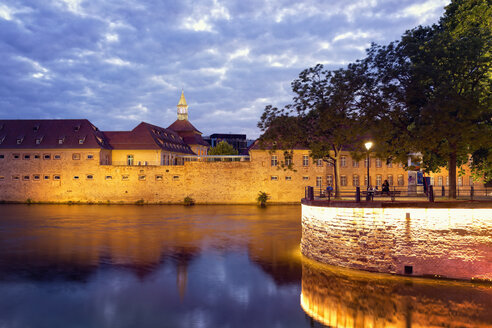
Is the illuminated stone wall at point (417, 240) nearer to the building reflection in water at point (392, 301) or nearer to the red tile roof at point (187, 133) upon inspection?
the building reflection in water at point (392, 301)

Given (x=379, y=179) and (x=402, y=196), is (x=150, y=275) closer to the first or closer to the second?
(x=402, y=196)

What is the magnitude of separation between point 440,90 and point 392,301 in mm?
9967

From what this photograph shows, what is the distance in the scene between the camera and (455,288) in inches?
647

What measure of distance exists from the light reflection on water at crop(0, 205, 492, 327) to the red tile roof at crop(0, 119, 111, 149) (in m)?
30.3

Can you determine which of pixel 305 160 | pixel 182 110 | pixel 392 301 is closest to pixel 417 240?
pixel 392 301

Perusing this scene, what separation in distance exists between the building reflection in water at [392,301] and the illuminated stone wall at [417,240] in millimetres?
580

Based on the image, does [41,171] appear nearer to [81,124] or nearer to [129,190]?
[81,124]

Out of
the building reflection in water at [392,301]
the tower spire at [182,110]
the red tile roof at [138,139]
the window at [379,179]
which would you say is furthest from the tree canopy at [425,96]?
the tower spire at [182,110]

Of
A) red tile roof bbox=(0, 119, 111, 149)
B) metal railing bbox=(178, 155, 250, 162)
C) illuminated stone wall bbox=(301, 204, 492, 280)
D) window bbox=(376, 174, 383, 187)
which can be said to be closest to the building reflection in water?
illuminated stone wall bbox=(301, 204, 492, 280)

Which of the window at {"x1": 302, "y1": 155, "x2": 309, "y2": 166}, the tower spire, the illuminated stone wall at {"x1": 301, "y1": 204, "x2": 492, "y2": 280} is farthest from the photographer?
the tower spire

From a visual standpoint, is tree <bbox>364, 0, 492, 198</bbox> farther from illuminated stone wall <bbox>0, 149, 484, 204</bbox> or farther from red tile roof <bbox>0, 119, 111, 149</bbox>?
red tile roof <bbox>0, 119, 111, 149</bbox>

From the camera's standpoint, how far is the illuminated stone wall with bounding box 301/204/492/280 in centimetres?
1728

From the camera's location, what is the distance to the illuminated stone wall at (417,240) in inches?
680

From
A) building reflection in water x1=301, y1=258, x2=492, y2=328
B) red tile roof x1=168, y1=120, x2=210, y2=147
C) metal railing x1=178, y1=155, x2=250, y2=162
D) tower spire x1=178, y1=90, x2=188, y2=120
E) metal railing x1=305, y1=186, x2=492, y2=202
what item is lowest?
building reflection in water x1=301, y1=258, x2=492, y2=328
